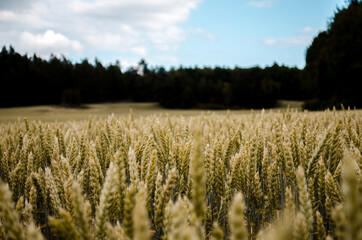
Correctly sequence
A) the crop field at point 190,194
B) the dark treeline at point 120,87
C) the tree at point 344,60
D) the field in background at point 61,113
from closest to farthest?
1. the crop field at point 190,194
2. the field in background at point 61,113
3. the tree at point 344,60
4. the dark treeline at point 120,87

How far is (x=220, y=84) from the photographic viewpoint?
2443 inches

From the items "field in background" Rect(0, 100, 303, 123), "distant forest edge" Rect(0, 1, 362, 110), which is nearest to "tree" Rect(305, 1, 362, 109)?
"distant forest edge" Rect(0, 1, 362, 110)

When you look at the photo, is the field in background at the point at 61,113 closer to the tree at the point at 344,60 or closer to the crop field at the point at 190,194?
the tree at the point at 344,60

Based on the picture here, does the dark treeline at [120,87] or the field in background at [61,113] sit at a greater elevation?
the dark treeline at [120,87]

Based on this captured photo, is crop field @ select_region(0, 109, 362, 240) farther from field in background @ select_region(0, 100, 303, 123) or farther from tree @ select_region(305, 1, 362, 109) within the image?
tree @ select_region(305, 1, 362, 109)

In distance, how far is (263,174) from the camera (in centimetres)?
158

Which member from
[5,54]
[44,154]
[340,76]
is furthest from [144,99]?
[44,154]

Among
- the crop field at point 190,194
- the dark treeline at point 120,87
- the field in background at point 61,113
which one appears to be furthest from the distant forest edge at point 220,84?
the crop field at point 190,194

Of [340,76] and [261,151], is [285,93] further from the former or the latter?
[261,151]

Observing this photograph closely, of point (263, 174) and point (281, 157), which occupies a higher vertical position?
point (281, 157)

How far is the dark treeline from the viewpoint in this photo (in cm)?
5072

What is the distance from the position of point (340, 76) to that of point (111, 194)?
36.4m

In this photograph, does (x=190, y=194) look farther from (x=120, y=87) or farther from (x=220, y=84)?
(x=120, y=87)

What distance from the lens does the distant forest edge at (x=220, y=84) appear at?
2908 centimetres
